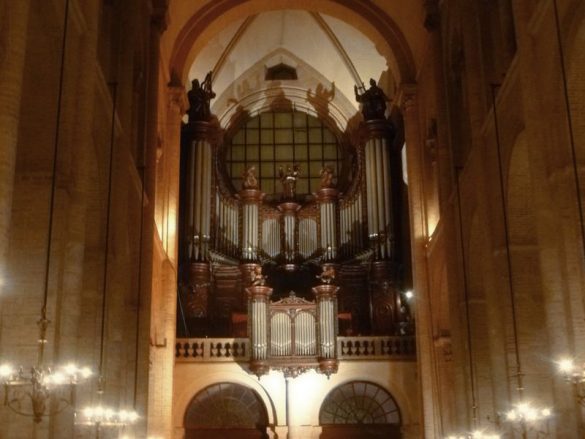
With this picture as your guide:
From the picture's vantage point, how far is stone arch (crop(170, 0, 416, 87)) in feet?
89.6

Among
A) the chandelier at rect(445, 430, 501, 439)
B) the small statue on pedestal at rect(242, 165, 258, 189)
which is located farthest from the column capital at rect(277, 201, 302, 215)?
the chandelier at rect(445, 430, 501, 439)

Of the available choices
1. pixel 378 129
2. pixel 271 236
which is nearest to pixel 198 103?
pixel 271 236

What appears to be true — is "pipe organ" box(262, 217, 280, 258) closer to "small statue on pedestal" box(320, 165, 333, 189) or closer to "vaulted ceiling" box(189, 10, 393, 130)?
"small statue on pedestal" box(320, 165, 333, 189)

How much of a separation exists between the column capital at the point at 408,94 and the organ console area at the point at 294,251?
3119mm

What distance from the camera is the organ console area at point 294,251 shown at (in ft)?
88.2

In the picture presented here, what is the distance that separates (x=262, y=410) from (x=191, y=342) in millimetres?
2775

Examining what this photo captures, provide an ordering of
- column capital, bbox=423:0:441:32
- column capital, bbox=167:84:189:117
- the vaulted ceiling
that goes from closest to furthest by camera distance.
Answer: column capital, bbox=423:0:441:32
column capital, bbox=167:84:189:117
the vaulted ceiling

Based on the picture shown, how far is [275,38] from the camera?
32.8 m

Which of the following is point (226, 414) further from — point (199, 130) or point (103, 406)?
point (103, 406)

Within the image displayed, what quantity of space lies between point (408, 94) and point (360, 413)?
360 inches

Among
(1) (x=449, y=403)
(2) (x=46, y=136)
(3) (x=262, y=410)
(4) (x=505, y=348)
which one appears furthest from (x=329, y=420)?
(2) (x=46, y=136)

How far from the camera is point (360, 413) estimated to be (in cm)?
2688

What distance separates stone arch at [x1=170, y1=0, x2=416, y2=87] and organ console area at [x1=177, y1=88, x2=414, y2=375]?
10.3 feet

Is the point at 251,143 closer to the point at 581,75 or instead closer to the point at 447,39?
the point at 447,39
